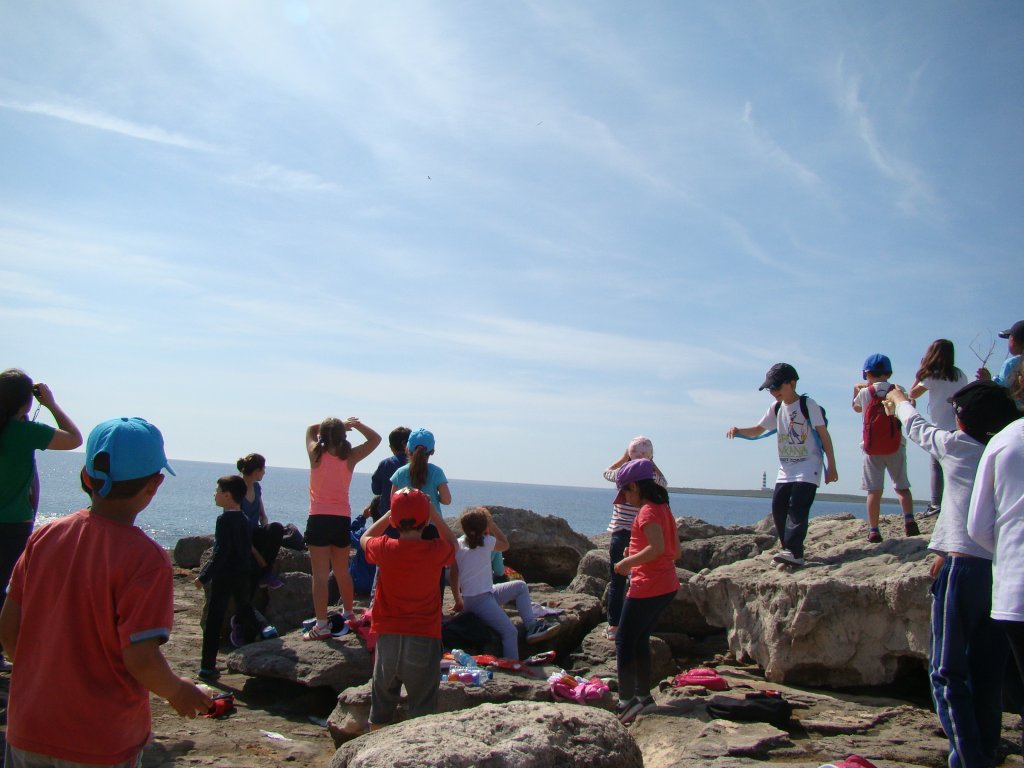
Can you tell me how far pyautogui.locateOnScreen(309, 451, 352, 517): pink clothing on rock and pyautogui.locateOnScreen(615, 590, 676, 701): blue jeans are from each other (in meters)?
2.77

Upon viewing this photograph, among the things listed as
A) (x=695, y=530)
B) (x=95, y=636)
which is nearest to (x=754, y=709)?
(x=95, y=636)

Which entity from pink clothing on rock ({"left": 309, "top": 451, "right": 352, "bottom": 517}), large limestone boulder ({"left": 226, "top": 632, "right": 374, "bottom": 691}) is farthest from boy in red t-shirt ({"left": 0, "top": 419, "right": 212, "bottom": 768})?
pink clothing on rock ({"left": 309, "top": 451, "right": 352, "bottom": 517})

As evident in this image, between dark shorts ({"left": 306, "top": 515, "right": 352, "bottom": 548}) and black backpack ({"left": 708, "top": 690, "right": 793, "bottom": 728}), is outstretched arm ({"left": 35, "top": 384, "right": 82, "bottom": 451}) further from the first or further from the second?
black backpack ({"left": 708, "top": 690, "right": 793, "bottom": 728})

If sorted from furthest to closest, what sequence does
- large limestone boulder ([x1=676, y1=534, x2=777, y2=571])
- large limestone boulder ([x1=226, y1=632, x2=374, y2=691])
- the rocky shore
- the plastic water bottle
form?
large limestone boulder ([x1=676, y1=534, x2=777, y2=571]), large limestone boulder ([x1=226, y1=632, x2=374, y2=691]), the plastic water bottle, the rocky shore

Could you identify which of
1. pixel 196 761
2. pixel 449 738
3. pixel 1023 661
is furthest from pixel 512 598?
pixel 1023 661

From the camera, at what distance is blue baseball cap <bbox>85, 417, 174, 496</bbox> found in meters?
2.78

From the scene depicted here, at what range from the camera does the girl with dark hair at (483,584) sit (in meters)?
7.30

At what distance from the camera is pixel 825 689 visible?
6.57m

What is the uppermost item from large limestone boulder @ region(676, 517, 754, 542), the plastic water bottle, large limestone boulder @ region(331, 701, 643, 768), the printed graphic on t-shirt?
the printed graphic on t-shirt

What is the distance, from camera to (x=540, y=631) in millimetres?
7727

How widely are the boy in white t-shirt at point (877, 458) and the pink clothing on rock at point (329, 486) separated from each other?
4.93m

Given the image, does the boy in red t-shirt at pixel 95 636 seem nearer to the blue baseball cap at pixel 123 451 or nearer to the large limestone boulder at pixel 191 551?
the blue baseball cap at pixel 123 451

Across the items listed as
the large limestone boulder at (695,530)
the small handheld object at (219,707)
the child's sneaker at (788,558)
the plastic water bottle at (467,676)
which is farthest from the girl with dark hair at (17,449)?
the large limestone boulder at (695,530)

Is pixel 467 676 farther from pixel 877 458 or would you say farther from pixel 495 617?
pixel 877 458
